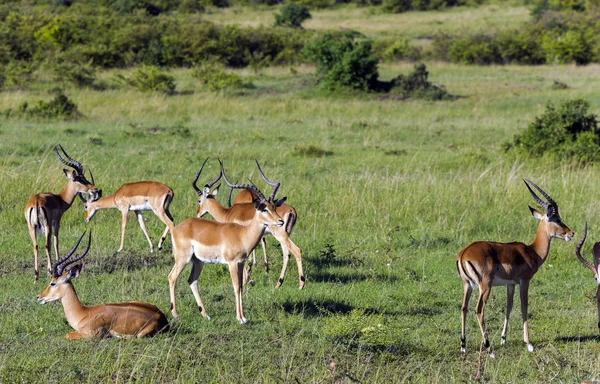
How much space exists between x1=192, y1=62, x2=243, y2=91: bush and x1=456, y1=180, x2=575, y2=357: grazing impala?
15.6 metres

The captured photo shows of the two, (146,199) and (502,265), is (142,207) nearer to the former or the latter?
(146,199)

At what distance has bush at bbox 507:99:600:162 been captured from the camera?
1330 cm

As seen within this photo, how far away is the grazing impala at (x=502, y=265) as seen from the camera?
552 cm

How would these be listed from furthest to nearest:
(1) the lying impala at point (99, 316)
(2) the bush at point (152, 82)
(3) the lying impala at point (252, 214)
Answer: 1. (2) the bush at point (152, 82)
2. (3) the lying impala at point (252, 214)
3. (1) the lying impala at point (99, 316)

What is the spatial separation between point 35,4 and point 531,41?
22.7 metres

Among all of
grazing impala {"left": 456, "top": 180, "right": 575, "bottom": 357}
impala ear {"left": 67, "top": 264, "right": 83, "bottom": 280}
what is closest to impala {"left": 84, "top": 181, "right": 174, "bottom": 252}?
impala ear {"left": 67, "top": 264, "right": 83, "bottom": 280}

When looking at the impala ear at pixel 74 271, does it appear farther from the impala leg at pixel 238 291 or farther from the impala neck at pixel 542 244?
the impala neck at pixel 542 244

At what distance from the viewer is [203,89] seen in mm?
21344

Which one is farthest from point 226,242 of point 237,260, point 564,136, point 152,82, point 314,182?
point 152,82

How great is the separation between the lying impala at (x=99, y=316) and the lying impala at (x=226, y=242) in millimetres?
622

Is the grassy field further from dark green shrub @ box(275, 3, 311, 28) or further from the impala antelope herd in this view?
dark green shrub @ box(275, 3, 311, 28)

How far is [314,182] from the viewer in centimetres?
1137

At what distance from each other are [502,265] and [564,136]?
342 inches

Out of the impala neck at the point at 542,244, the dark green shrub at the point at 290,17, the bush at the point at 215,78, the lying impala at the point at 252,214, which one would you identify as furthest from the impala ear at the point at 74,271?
the dark green shrub at the point at 290,17
